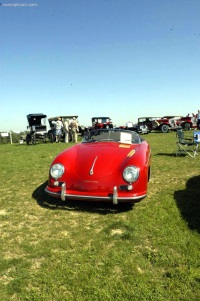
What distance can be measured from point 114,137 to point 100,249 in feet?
10.9

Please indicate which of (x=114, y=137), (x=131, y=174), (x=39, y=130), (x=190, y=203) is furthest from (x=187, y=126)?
(x=131, y=174)

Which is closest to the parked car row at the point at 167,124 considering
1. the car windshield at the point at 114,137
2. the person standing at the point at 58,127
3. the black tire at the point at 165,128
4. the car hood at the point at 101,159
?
the black tire at the point at 165,128

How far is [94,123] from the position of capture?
30.3 m

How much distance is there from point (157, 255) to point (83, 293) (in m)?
1.09

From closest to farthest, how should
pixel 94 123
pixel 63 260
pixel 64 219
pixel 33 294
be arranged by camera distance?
1. pixel 33 294
2. pixel 63 260
3. pixel 64 219
4. pixel 94 123

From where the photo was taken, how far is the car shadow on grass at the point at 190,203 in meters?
3.94

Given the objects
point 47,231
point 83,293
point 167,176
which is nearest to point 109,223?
point 47,231

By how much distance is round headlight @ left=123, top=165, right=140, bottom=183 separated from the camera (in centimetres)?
432

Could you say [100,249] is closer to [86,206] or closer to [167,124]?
[86,206]

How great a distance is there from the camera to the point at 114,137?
6.12 metres

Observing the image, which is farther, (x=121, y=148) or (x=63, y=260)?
(x=121, y=148)

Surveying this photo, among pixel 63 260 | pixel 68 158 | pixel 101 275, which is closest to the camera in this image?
pixel 101 275

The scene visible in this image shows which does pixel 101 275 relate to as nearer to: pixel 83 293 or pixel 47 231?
pixel 83 293

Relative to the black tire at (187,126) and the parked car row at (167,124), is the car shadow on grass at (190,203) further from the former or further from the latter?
the black tire at (187,126)
